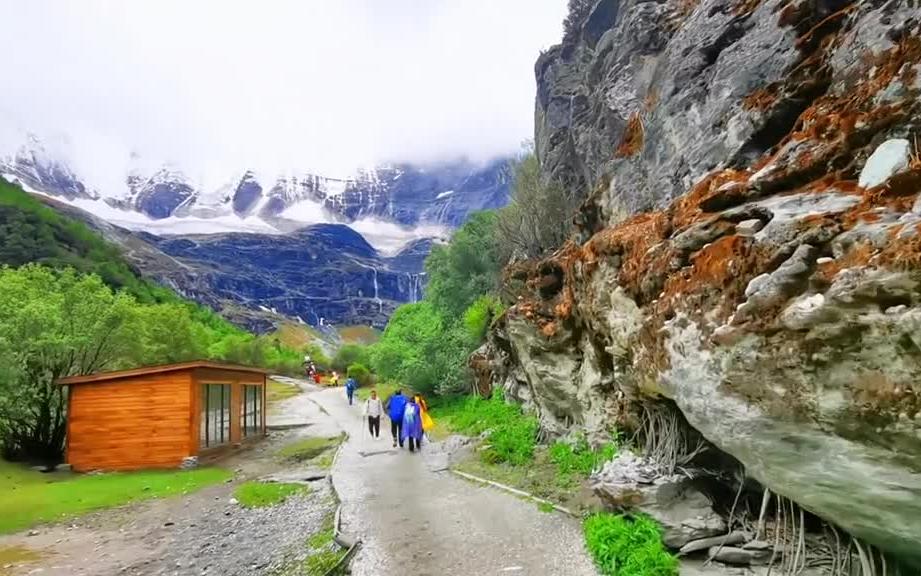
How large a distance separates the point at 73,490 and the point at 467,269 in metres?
22.1

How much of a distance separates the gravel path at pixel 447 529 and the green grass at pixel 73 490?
248 inches

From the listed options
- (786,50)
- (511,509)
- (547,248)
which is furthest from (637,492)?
(547,248)

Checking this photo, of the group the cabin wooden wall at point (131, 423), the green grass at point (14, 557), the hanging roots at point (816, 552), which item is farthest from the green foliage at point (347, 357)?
the hanging roots at point (816, 552)

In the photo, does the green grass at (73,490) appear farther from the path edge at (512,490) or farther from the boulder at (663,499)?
the boulder at (663,499)

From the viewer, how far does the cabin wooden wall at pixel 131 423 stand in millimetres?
20250

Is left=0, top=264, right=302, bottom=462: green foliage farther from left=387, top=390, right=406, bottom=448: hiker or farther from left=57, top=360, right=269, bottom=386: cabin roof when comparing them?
left=387, top=390, right=406, bottom=448: hiker

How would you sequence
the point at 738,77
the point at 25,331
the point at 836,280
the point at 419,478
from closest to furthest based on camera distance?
the point at 836,280
the point at 738,77
the point at 419,478
the point at 25,331

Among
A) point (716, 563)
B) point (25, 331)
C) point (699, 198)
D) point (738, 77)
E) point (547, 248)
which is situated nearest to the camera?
point (716, 563)

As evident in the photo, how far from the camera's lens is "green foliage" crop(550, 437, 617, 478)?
11891 mm

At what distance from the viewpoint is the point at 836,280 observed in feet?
17.3

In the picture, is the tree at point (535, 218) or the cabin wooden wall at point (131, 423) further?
the tree at point (535, 218)

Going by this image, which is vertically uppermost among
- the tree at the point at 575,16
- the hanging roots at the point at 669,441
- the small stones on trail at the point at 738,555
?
the tree at the point at 575,16

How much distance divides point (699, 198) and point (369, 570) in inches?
300

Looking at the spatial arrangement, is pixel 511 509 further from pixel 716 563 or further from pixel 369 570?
pixel 716 563
